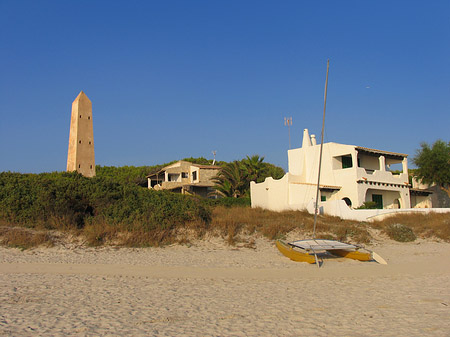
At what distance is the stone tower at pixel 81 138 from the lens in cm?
3198

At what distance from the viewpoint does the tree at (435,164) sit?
33.3 meters

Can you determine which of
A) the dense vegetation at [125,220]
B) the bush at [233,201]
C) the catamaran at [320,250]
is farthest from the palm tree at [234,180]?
the catamaran at [320,250]

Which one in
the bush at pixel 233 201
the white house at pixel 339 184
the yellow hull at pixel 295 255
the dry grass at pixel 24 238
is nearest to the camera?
the yellow hull at pixel 295 255

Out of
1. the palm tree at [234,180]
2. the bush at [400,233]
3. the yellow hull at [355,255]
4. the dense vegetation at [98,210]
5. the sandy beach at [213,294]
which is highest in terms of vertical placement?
the palm tree at [234,180]

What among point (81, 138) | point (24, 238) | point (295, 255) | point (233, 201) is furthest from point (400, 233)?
point (81, 138)

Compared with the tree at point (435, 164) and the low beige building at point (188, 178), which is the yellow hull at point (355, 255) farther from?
the low beige building at point (188, 178)

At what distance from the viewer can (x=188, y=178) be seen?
50875mm

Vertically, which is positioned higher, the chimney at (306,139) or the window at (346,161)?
the chimney at (306,139)

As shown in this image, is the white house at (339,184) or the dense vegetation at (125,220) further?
the white house at (339,184)

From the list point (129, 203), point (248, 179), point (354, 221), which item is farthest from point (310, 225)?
point (248, 179)

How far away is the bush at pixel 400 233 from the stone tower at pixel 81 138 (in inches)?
935

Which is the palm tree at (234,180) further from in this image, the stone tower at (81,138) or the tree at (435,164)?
the tree at (435,164)

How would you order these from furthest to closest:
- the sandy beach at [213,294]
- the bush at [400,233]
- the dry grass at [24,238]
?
the bush at [400,233] < the dry grass at [24,238] < the sandy beach at [213,294]

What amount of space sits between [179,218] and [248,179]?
21324 millimetres
